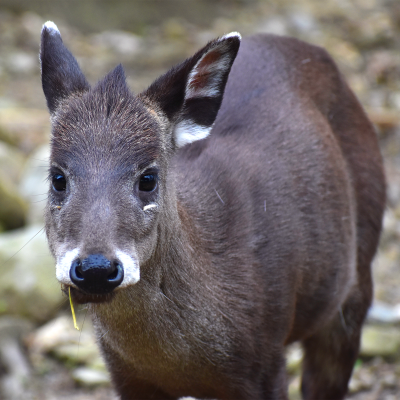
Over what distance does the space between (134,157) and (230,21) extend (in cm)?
1393

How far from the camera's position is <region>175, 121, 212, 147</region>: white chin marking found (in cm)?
410

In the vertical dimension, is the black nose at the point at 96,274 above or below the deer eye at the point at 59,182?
below

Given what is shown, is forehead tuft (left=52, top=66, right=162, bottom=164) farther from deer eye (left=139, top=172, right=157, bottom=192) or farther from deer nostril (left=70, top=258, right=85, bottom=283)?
deer nostril (left=70, top=258, right=85, bottom=283)

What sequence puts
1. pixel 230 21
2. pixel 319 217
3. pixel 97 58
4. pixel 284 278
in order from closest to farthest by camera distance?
pixel 284 278
pixel 319 217
pixel 97 58
pixel 230 21

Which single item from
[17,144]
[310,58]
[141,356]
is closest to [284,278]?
[141,356]

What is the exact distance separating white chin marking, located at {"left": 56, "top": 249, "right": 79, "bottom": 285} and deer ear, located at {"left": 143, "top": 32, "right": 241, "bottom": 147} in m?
1.12

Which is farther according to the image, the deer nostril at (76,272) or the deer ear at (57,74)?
the deer ear at (57,74)

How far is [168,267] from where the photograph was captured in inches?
155

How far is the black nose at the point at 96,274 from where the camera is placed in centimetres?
316

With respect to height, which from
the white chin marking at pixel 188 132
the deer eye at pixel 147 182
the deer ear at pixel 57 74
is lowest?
the deer eye at pixel 147 182

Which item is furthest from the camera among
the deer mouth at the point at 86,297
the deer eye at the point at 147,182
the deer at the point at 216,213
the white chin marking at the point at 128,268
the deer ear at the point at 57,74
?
the deer ear at the point at 57,74

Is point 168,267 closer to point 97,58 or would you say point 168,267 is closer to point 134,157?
point 134,157

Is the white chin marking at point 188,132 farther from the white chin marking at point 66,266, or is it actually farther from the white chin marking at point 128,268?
the white chin marking at point 66,266

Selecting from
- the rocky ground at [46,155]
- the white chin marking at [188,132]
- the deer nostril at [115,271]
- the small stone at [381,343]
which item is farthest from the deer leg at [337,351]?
the deer nostril at [115,271]
